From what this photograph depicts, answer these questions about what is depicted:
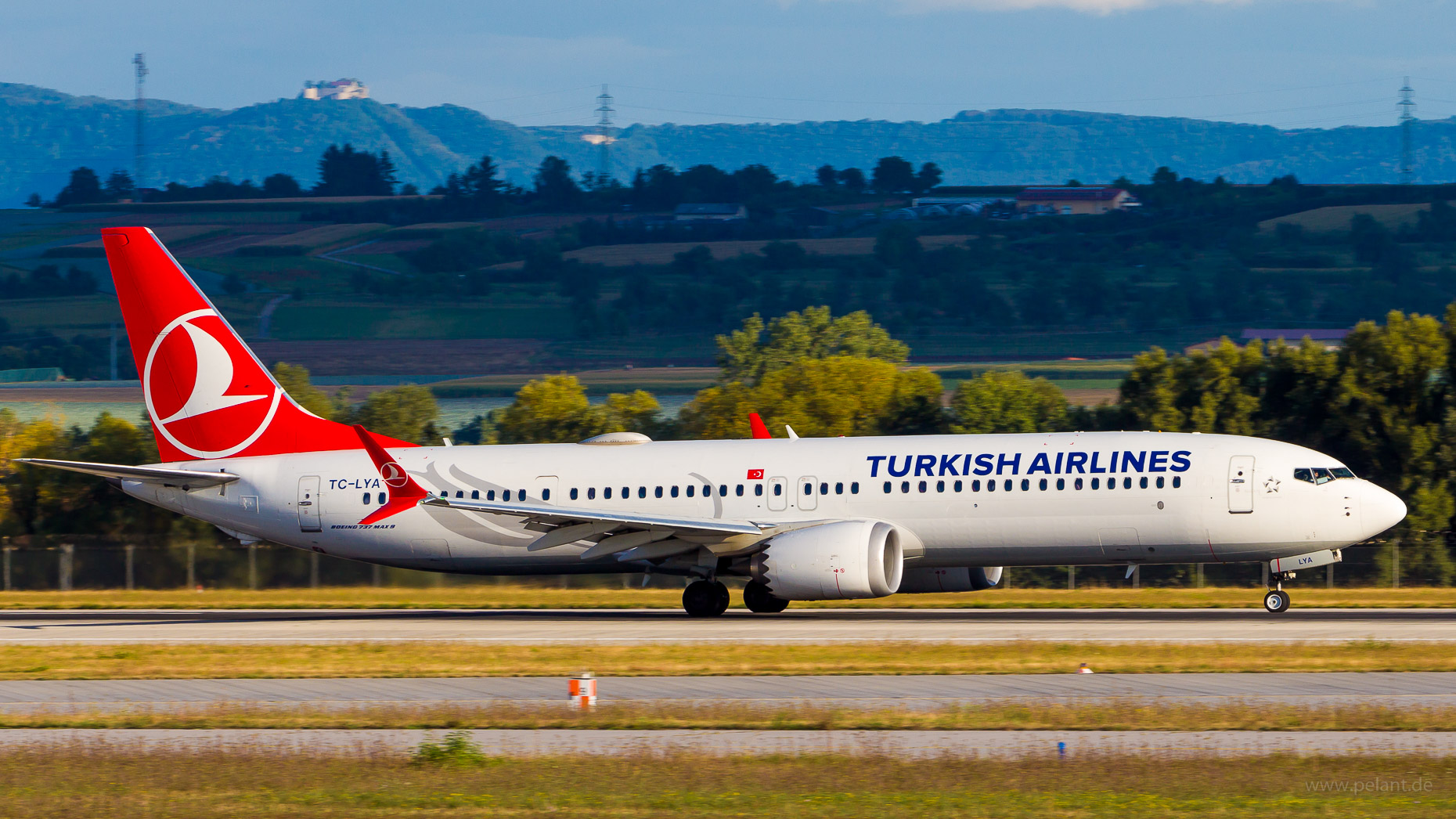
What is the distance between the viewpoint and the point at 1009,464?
32.8m

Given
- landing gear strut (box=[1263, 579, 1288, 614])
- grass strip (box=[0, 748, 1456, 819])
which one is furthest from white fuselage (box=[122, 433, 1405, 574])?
grass strip (box=[0, 748, 1456, 819])

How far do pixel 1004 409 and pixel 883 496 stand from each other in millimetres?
37676

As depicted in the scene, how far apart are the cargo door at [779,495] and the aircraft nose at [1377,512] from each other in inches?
449

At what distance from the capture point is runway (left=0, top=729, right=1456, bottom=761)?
15547 mm

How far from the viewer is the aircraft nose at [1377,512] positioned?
1239 inches

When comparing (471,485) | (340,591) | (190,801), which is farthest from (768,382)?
(190,801)

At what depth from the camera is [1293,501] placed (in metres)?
31.6

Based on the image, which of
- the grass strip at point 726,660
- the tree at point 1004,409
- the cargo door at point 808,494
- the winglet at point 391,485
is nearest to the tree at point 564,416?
the tree at point 1004,409

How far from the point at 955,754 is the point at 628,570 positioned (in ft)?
64.6

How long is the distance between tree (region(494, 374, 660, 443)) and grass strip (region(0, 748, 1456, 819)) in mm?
56040

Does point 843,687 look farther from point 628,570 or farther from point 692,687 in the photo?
point 628,570

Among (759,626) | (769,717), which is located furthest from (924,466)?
(769,717)

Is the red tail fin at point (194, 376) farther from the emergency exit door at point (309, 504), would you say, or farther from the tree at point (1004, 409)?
the tree at point (1004, 409)

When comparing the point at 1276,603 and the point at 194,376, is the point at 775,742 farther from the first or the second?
the point at 194,376
